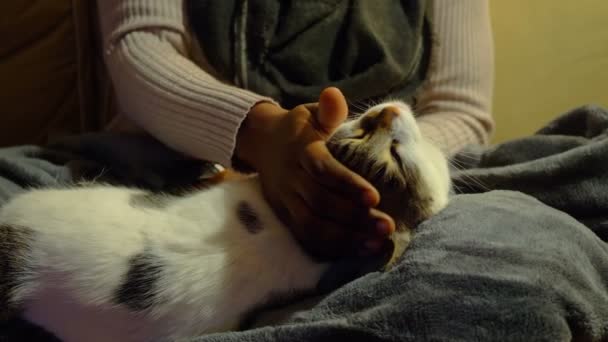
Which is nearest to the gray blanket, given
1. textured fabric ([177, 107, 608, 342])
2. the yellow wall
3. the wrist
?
textured fabric ([177, 107, 608, 342])

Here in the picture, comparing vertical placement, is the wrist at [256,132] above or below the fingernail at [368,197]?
below

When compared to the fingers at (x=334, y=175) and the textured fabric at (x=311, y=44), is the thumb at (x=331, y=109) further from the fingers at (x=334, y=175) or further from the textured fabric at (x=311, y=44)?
the textured fabric at (x=311, y=44)

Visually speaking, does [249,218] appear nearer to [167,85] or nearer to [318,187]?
[318,187]

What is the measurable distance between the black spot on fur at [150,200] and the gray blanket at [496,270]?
0.15m

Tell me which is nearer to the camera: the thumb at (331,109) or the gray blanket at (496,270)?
the gray blanket at (496,270)

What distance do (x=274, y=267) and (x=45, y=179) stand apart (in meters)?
0.36

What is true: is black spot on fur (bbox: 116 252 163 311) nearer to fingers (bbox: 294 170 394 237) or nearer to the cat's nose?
fingers (bbox: 294 170 394 237)

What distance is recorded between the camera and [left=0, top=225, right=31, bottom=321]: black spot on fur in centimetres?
63

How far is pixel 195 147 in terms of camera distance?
84 cm

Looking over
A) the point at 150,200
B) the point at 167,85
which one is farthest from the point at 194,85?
the point at 150,200

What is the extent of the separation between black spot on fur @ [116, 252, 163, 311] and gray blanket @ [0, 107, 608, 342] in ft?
0.34

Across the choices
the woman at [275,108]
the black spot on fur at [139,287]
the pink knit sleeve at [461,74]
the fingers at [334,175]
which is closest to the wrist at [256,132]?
the woman at [275,108]

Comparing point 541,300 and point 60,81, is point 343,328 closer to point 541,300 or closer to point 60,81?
point 541,300

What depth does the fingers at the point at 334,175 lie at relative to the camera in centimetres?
60
